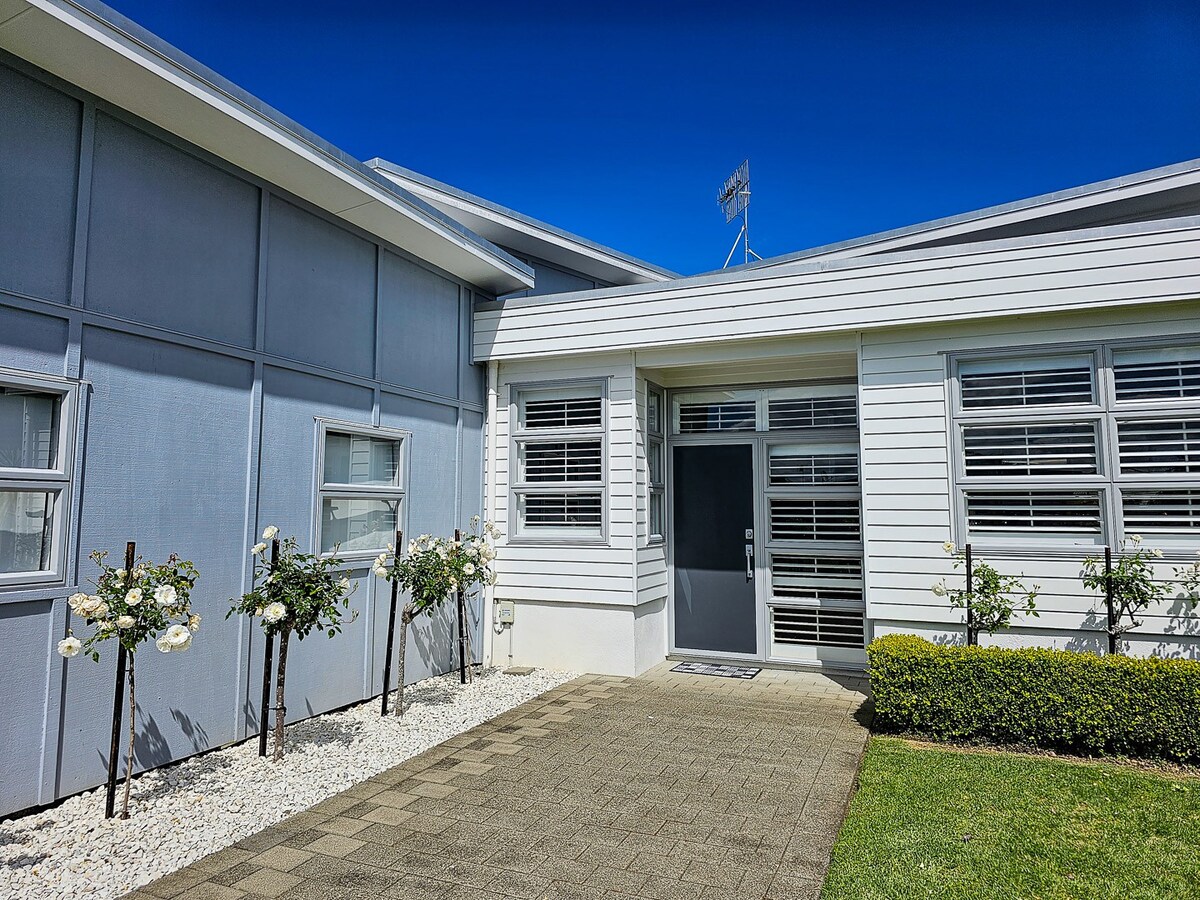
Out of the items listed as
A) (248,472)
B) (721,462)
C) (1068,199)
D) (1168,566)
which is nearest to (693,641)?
(721,462)

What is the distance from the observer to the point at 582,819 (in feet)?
11.2

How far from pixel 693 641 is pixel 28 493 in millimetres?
5314

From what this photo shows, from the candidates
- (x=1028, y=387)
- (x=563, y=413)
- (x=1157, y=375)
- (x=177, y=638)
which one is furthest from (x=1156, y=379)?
(x=177, y=638)

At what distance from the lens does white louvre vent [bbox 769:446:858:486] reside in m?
6.60

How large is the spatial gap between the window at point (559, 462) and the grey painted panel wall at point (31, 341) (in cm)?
379

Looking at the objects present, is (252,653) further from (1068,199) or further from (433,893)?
(1068,199)

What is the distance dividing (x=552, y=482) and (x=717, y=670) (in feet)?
7.27

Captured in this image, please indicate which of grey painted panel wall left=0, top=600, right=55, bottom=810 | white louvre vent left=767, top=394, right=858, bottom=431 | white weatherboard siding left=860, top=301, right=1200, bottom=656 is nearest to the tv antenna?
white louvre vent left=767, top=394, right=858, bottom=431

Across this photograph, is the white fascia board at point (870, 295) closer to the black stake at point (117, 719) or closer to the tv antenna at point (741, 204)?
the black stake at point (117, 719)

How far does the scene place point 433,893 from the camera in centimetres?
272

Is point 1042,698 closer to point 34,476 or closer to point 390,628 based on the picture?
point 390,628

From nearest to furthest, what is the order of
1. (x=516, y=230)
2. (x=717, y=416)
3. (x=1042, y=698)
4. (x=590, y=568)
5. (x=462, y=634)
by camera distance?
1. (x=1042, y=698)
2. (x=462, y=634)
3. (x=590, y=568)
4. (x=717, y=416)
5. (x=516, y=230)

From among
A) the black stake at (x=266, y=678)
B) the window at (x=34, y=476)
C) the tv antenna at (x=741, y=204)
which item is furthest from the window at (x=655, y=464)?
the window at (x=34, y=476)

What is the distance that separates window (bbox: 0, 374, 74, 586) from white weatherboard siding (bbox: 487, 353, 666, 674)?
3.67 meters
